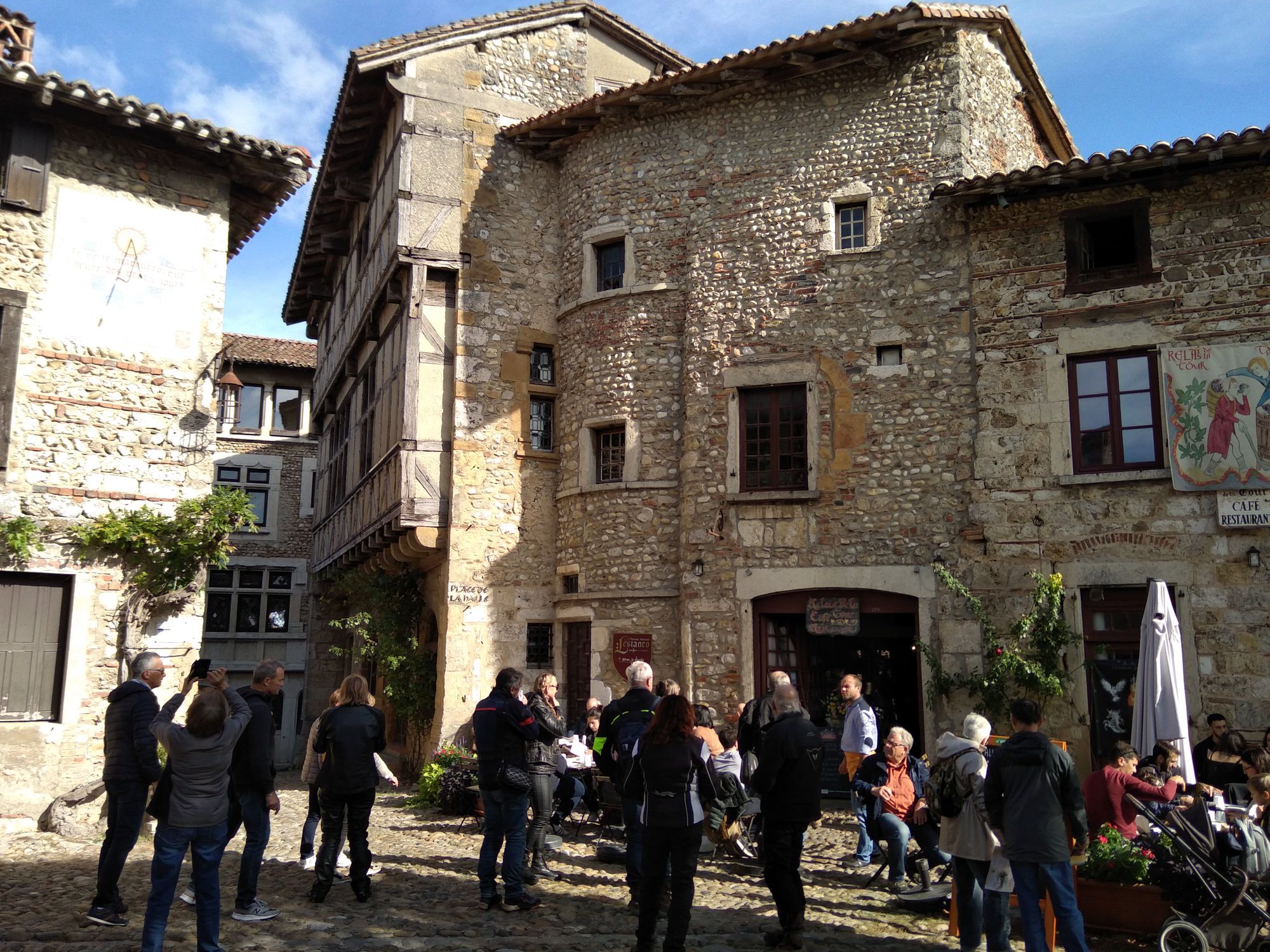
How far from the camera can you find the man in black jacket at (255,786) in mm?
6602

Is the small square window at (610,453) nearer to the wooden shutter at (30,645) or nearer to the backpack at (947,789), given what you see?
the wooden shutter at (30,645)

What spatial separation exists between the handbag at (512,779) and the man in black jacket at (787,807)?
161cm

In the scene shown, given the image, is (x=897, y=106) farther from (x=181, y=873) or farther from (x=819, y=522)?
(x=181, y=873)

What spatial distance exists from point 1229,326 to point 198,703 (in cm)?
1074

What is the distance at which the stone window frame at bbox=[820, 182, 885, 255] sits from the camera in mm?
13094

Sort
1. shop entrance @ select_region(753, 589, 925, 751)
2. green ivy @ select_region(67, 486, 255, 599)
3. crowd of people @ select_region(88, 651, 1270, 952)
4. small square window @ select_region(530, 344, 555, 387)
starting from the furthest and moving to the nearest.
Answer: small square window @ select_region(530, 344, 555, 387) → shop entrance @ select_region(753, 589, 925, 751) → green ivy @ select_region(67, 486, 255, 599) → crowd of people @ select_region(88, 651, 1270, 952)

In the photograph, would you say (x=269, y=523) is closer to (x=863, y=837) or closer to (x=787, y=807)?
(x=863, y=837)

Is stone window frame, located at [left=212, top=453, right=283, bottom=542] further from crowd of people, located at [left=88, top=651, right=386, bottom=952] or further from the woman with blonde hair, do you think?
the woman with blonde hair

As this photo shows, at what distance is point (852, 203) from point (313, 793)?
31.8 ft

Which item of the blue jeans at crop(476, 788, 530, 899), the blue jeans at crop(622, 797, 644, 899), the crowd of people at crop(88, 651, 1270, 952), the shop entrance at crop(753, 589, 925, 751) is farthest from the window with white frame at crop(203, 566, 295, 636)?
the blue jeans at crop(622, 797, 644, 899)

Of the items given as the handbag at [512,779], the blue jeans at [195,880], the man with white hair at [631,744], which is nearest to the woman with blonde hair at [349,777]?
the handbag at [512,779]

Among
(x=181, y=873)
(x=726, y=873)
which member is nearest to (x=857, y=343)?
(x=726, y=873)

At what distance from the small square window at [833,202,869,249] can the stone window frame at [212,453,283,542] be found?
1739cm

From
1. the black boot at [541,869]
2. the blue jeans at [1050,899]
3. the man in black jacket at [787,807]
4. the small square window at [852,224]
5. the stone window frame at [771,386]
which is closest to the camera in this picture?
the blue jeans at [1050,899]
